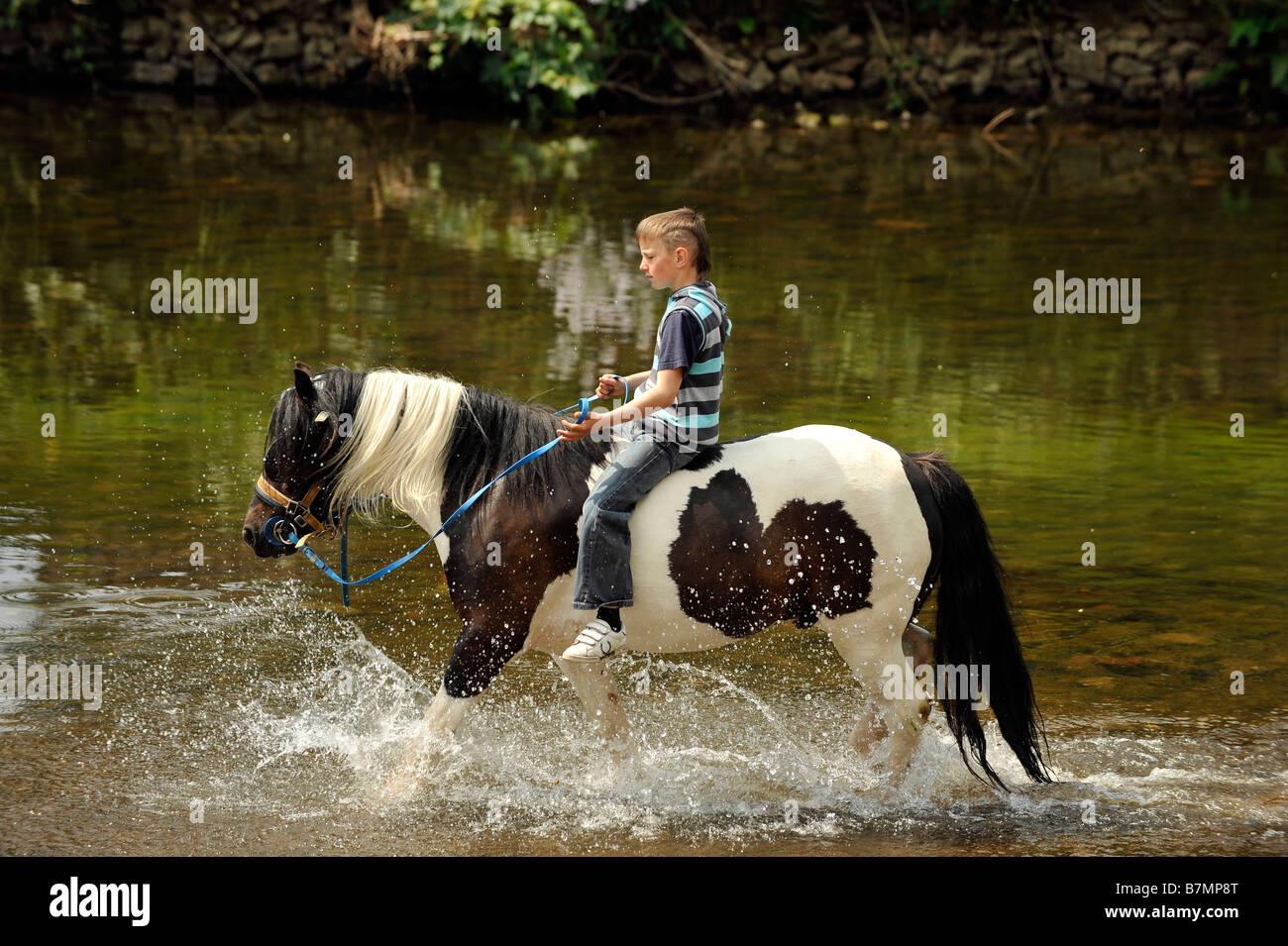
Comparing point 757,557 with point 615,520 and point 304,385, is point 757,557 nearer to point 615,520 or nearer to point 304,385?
point 615,520

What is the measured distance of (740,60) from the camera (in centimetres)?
1961

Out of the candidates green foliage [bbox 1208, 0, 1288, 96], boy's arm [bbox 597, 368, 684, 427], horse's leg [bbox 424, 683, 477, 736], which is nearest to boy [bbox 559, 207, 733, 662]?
boy's arm [bbox 597, 368, 684, 427]

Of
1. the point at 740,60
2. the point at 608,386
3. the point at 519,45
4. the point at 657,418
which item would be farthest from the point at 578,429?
the point at 740,60

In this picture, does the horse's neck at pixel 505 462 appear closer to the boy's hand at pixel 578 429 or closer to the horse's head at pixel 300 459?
the boy's hand at pixel 578 429

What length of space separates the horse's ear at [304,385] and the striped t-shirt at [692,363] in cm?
104

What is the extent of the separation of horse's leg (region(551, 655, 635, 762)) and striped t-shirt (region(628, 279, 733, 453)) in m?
0.84

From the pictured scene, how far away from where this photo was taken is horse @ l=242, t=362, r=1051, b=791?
15.6 feet

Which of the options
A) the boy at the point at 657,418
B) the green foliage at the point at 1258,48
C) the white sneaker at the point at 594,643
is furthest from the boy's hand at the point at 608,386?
the green foliage at the point at 1258,48

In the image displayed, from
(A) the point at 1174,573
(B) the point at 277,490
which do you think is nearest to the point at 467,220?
(A) the point at 1174,573

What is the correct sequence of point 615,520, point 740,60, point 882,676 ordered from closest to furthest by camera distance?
point 615,520 → point 882,676 → point 740,60

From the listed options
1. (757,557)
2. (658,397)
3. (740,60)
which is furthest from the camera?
(740,60)

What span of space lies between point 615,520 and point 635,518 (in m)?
0.10

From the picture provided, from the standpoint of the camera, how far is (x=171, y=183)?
15109 mm

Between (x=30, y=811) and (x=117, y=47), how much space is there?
17.2 meters
